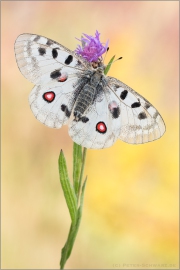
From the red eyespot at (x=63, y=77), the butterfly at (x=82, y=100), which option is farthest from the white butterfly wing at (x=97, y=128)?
the red eyespot at (x=63, y=77)

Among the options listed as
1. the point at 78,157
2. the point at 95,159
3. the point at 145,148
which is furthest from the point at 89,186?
the point at 78,157

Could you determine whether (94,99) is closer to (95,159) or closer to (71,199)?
(71,199)

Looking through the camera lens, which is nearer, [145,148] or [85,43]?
[85,43]

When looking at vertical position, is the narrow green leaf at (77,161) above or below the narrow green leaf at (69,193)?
above

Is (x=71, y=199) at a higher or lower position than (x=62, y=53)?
lower

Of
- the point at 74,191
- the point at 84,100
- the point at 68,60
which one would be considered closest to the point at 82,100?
the point at 84,100

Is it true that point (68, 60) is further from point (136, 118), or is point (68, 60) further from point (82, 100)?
point (136, 118)

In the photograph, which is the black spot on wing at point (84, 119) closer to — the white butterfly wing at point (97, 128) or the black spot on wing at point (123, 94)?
the white butterfly wing at point (97, 128)
